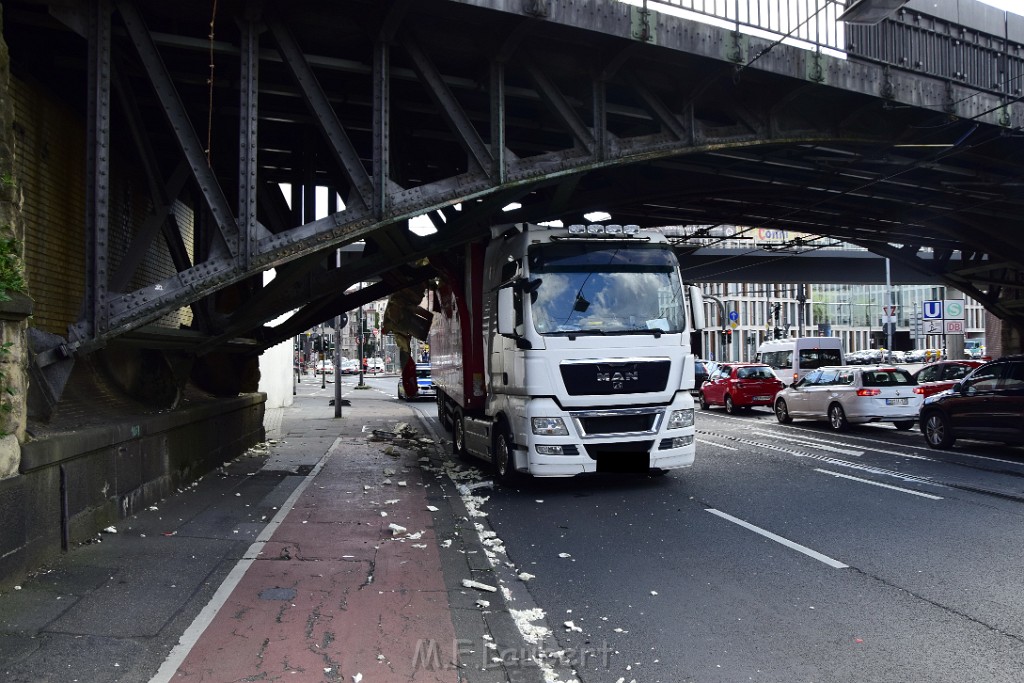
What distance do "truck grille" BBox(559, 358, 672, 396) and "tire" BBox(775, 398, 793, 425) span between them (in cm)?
1360

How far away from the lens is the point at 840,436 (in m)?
19.3

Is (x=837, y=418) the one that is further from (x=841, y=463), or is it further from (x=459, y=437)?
(x=459, y=437)

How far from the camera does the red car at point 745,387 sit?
28.3 meters

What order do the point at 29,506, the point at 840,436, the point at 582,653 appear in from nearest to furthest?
the point at 582,653 < the point at 29,506 < the point at 840,436

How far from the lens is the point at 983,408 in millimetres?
15000

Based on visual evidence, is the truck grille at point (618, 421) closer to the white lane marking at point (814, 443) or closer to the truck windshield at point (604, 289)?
the truck windshield at point (604, 289)

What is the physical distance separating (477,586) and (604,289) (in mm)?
5349

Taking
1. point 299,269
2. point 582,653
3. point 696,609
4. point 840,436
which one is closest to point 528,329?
point 299,269

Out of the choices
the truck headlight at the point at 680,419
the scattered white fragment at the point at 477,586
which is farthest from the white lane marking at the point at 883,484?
the scattered white fragment at the point at 477,586

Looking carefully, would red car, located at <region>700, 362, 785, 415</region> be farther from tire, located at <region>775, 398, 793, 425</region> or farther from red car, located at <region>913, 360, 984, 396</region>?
red car, located at <region>913, 360, 984, 396</region>

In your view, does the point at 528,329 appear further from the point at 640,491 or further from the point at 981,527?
the point at 981,527

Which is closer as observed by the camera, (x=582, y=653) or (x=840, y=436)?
(x=582, y=653)

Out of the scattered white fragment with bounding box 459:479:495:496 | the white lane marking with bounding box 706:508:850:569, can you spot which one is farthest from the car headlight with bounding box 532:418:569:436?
the white lane marking with bounding box 706:508:850:569

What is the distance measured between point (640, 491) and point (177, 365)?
6964mm
